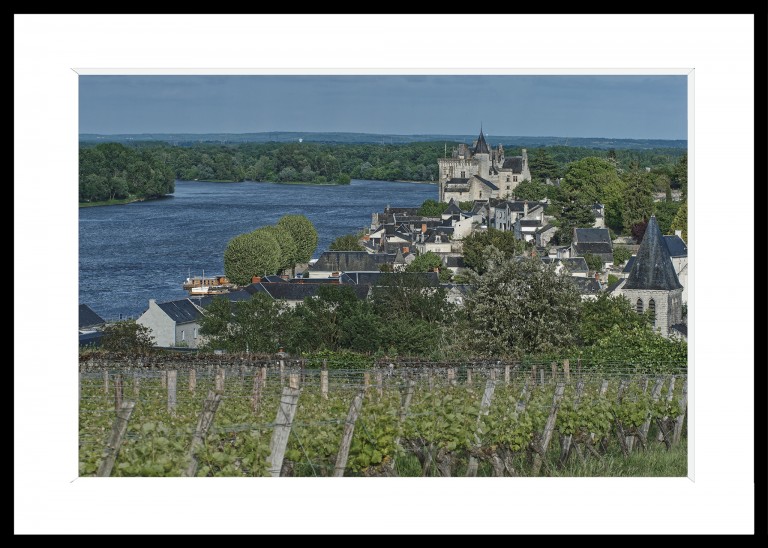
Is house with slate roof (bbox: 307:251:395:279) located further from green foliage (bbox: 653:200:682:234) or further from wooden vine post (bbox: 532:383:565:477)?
wooden vine post (bbox: 532:383:565:477)

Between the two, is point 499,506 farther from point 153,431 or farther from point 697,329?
point 153,431

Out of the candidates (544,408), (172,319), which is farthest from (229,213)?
(544,408)

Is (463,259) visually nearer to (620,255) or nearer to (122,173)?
(620,255)

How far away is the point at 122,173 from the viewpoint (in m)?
44.2

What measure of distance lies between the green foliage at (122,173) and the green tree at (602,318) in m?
18.6

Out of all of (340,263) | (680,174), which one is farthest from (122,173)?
(680,174)

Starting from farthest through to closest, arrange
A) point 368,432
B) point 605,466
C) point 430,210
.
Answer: point 430,210, point 605,466, point 368,432

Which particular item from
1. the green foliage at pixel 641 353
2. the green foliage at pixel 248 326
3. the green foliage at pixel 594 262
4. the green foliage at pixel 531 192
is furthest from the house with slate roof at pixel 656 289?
the green foliage at pixel 531 192

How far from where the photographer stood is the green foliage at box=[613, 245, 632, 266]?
151ft

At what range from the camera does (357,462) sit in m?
5.64

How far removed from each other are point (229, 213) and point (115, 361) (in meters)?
39.0

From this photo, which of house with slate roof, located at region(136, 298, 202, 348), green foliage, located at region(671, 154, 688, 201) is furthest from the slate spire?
green foliage, located at region(671, 154, 688, 201)

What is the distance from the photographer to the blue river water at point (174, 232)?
30.5 m

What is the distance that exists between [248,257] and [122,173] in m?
8.32
